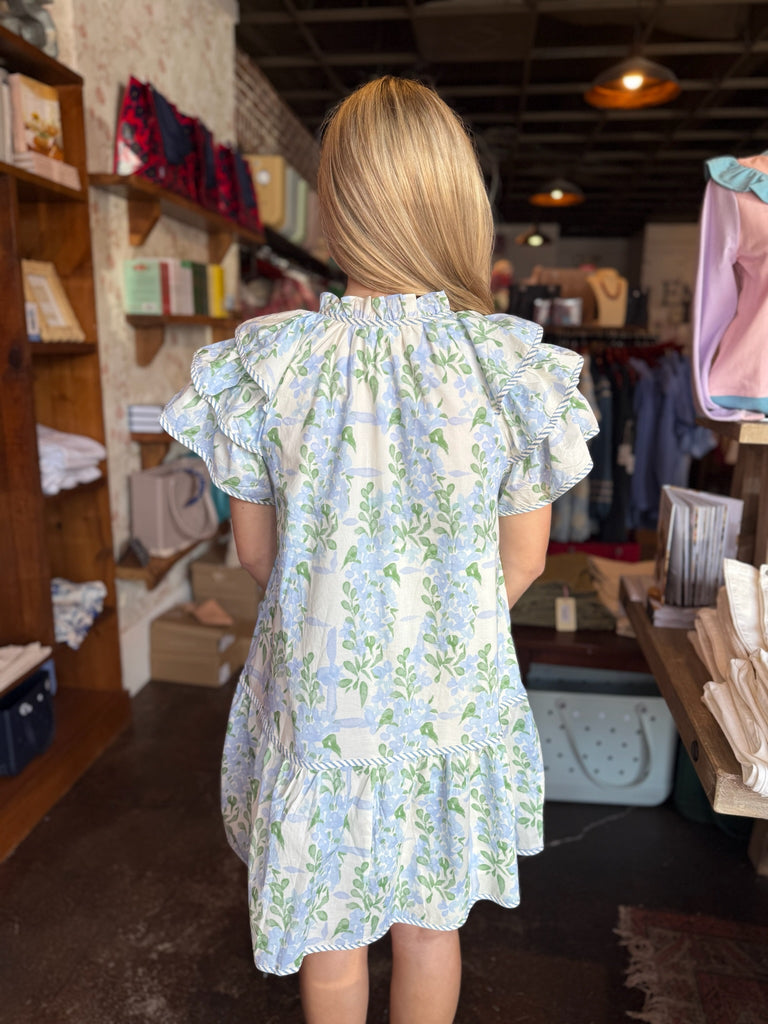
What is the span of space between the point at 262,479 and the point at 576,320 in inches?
180

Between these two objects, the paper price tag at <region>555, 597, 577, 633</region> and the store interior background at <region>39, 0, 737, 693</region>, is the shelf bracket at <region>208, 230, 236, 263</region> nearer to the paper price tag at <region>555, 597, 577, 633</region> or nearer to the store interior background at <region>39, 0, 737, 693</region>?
the store interior background at <region>39, 0, 737, 693</region>

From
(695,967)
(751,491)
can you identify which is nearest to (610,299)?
(751,491)

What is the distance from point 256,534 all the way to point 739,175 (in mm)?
1160

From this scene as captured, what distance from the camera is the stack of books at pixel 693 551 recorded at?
1860 mm

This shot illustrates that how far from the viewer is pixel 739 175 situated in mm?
1538

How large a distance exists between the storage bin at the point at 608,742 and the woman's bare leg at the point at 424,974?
113cm

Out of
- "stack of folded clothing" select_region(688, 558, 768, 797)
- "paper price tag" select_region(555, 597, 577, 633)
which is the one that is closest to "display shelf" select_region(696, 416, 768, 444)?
"stack of folded clothing" select_region(688, 558, 768, 797)

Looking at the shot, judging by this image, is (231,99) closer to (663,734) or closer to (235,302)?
(235,302)

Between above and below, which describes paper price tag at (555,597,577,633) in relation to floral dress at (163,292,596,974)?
below

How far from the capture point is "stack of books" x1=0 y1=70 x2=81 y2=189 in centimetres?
226

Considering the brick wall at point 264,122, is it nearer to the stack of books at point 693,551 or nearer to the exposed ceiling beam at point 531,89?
the exposed ceiling beam at point 531,89

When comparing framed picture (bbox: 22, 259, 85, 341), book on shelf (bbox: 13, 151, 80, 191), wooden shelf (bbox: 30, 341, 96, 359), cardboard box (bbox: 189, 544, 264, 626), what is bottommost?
cardboard box (bbox: 189, 544, 264, 626)

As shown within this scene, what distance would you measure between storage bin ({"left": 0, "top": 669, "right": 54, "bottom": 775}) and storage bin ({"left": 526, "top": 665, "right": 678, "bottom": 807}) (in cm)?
150

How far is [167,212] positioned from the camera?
11.3ft
